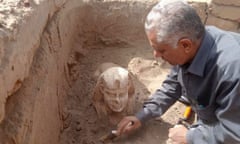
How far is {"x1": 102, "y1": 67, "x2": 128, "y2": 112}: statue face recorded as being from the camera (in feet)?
9.94

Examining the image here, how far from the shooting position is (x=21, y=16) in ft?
8.21

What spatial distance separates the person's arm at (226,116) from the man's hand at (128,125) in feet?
1.58

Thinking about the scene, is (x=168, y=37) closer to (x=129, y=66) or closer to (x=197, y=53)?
(x=197, y=53)

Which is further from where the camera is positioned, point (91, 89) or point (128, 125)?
point (91, 89)

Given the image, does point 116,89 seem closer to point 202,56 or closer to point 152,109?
point 152,109

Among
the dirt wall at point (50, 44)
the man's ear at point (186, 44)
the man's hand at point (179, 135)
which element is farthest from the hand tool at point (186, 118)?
the man's ear at point (186, 44)

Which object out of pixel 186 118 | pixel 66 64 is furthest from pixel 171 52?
pixel 66 64

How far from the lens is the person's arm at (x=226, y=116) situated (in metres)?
2.24

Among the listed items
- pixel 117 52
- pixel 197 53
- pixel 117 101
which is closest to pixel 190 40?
pixel 197 53

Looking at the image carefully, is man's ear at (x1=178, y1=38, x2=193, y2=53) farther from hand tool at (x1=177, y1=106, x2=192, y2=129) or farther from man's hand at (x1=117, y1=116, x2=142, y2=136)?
hand tool at (x1=177, y1=106, x2=192, y2=129)

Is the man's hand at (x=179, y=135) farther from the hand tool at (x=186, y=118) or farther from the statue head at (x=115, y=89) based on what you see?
the statue head at (x=115, y=89)

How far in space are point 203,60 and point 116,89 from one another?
2.90ft

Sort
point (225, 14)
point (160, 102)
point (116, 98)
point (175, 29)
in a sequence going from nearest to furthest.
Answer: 1. point (175, 29)
2. point (160, 102)
3. point (116, 98)
4. point (225, 14)

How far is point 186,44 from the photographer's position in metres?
2.26
